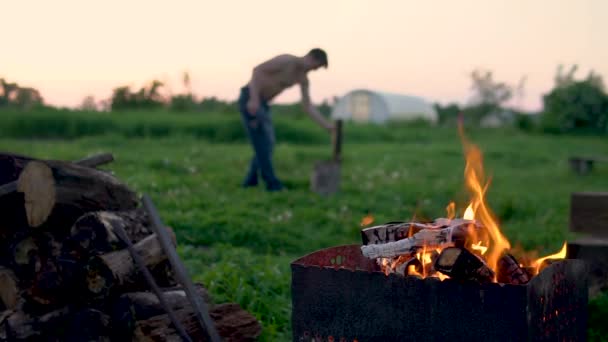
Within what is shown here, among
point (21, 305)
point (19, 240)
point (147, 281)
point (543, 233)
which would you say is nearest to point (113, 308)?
point (147, 281)

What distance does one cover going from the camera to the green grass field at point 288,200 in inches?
207

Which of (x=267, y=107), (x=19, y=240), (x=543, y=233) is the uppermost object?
(x=267, y=107)

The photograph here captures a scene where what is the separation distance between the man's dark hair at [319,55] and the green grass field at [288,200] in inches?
64.9

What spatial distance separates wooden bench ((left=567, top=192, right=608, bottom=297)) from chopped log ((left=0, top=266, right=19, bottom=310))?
3.11 m

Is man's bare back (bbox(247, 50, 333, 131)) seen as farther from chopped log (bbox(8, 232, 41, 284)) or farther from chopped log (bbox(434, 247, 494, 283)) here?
chopped log (bbox(434, 247, 494, 283))

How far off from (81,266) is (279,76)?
18.9ft

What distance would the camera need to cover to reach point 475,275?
9.37 feet

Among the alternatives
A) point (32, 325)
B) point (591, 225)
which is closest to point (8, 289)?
point (32, 325)

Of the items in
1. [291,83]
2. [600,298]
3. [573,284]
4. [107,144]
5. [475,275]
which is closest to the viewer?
[475,275]

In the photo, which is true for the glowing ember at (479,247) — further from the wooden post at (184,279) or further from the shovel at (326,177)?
the shovel at (326,177)

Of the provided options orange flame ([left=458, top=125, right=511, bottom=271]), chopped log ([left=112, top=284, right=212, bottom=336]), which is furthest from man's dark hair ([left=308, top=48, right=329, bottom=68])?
orange flame ([left=458, top=125, right=511, bottom=271])

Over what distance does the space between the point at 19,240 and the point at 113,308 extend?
29.5 inches

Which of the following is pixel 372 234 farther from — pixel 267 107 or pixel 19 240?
pixel 267 107

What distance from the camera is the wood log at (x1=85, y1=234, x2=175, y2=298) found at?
3.70 metres
